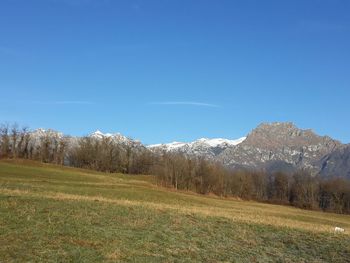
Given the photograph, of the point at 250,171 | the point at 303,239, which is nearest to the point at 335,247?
the point at 303,239

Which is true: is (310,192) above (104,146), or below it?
below

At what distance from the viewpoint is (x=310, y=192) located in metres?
166

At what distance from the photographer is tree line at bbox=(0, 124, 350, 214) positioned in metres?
149

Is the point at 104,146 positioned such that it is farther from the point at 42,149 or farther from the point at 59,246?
the point at 59,246

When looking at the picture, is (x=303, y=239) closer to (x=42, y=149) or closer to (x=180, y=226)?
(x=180, y=226)

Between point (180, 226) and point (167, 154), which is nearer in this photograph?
point (180, 226)

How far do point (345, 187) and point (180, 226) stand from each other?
15242 centimetres

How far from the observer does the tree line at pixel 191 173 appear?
149 m

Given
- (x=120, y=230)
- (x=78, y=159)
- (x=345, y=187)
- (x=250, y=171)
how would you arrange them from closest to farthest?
1. (x=120, y=230)
2. (x=345, y=187)
3. (x=78, y=159)
4. (x=250, y=171)

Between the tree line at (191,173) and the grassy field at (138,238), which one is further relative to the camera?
the tree line at (191,173)

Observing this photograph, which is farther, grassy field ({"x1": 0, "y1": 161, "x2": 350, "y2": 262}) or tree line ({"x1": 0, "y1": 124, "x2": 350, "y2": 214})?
tree line ({"x1": 0, "y1": 124, "x2": 350, "y2": 214})

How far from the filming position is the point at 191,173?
149 meters

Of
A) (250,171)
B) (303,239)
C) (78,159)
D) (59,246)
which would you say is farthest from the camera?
(250,171)

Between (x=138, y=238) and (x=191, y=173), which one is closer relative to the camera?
(x=138, y=238)
